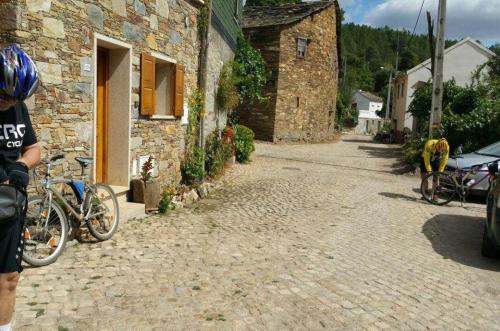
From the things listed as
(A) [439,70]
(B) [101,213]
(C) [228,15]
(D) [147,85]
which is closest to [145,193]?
(B) [101,213]

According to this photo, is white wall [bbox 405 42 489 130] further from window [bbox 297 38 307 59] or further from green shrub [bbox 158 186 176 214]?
green shrub [bbox 158 186 176 214]

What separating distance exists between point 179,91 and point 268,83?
45.7ft

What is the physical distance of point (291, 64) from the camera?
22.0 meters

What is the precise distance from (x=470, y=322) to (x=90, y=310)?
314 cm

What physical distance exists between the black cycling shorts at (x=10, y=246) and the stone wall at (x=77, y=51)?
9.19 ft

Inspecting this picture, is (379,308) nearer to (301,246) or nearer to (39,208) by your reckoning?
(301,246)

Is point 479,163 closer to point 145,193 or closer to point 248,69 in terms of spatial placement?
point 145,193

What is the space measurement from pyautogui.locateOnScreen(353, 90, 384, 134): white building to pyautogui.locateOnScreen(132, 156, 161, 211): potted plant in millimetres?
63526

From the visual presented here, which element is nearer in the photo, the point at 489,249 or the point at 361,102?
the point at 489,249

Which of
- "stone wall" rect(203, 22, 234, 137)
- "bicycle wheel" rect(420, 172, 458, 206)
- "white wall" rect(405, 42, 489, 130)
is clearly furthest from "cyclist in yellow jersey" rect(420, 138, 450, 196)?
"white wall" rect(405, 42, 489, 130)

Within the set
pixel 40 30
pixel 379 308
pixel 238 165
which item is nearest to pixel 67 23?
pixel 40 30

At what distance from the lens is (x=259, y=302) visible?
390cm

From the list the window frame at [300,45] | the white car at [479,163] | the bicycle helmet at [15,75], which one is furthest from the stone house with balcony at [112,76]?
the window frame at [300,45]

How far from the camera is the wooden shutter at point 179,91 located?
823cm
